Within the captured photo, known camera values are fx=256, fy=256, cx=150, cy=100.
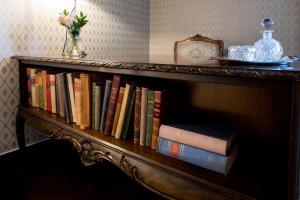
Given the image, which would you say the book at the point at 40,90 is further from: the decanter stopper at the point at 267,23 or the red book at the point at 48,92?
the decanter stopper at the point at 267,23

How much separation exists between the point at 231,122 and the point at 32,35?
4.35 ft

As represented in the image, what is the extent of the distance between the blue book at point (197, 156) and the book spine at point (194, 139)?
1 cm

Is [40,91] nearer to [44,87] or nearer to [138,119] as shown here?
[44,87]

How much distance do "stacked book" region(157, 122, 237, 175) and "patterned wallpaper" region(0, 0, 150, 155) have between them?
754 millimetres

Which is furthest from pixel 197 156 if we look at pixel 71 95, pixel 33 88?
pixel 33 88

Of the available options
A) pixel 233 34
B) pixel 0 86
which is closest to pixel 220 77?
pixel 0 86

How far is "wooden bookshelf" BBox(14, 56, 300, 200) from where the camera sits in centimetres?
61

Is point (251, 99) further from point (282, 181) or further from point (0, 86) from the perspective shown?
point (0, 86)

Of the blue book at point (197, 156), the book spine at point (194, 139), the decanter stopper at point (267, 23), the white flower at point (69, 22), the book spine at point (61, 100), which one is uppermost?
the white flower at point (69, 22)

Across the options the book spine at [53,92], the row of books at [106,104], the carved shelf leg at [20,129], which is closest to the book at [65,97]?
the row of books at [106,104]

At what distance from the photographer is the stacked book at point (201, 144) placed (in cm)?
74

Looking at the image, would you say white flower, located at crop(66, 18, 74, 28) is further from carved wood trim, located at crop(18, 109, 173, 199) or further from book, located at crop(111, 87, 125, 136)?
book, located at crop(111, 87, 125, 136)

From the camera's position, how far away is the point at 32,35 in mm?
1610

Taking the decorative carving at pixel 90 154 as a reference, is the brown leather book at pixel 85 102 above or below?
above
